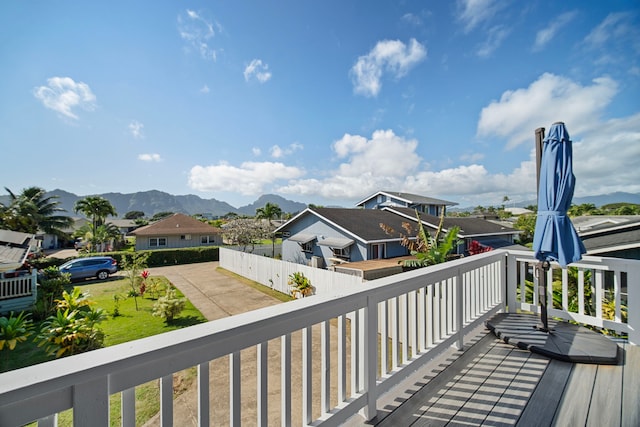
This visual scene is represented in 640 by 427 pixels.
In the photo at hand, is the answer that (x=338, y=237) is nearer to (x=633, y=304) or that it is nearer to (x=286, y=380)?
(x=633, y=304)

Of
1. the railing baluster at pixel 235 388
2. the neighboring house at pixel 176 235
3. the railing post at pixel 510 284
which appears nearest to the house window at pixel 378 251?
the railing post at pixel 510 284


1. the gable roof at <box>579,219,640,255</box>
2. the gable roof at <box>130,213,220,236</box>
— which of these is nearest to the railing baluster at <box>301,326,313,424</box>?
the gable roof at <box>579,219,640,255</box>

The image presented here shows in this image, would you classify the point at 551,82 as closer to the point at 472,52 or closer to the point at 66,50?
the point at 472,52

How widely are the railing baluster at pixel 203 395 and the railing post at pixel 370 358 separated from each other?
3.72 feet

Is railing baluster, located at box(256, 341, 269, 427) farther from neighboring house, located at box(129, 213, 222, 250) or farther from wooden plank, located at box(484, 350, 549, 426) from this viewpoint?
neighboring house, located at box(129, 213, 222, 250)

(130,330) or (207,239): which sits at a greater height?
(207,239)

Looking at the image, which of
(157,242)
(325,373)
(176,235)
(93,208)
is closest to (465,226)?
(325,373)

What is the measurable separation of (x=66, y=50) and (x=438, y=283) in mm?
11369

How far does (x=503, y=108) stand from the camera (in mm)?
10281

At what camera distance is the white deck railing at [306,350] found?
0.84 metres

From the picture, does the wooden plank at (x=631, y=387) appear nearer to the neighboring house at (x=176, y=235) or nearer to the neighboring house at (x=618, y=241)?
the neighboring house at (x=618, y=241)

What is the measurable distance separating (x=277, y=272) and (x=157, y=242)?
692 inches

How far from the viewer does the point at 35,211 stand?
2323 cm

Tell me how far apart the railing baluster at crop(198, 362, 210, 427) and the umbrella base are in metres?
3.49
